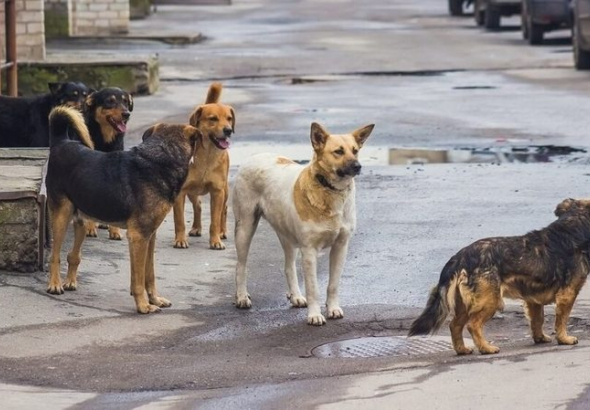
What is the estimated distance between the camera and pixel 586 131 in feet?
57.7

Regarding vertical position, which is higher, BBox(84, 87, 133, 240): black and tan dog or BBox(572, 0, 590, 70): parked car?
BBox(84, 87, 133, 240): black and tan dog

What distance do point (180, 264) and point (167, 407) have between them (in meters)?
3.88

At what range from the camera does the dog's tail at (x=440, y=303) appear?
8.30 metres

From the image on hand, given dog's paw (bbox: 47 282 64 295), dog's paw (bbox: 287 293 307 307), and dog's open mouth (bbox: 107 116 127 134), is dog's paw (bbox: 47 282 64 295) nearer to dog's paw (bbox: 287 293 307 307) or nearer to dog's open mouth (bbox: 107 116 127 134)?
dog's paw (bbox: 287 293 307 307)

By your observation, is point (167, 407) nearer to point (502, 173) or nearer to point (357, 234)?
point (357, 234)

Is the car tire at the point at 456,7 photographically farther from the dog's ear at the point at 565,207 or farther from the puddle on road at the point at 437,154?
the dog's ear at the point at 565,207

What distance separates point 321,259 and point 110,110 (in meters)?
1.98

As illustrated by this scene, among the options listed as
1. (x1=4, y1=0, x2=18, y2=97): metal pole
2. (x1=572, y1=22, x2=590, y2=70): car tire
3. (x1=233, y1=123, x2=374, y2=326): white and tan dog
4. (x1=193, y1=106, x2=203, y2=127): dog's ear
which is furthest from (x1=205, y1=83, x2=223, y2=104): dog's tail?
(x1=572, y1=22, x2=590, y2=70): car tire

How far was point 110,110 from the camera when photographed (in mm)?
11781

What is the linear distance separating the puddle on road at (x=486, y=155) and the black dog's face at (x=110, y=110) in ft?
14.9

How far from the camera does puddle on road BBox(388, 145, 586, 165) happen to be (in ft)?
51.6

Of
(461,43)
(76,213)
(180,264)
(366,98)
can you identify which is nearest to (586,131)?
(366,98)

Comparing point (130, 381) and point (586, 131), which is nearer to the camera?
point (130, 381)

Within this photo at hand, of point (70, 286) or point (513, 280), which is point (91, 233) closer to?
point (70, 286)
